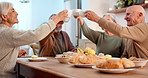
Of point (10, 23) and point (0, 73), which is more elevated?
point (10, 23)

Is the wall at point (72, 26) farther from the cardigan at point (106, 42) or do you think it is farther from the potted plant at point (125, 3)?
the cardigan at point (106, 42)

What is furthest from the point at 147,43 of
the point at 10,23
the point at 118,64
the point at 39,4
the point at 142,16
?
the point at 39,4

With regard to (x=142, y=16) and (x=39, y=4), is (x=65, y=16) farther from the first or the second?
(x=39, y=4)

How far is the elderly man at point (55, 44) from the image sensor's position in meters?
2.64

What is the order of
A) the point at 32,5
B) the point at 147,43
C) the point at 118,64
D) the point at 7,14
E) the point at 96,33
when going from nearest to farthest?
the point at 118,64
the point at 7,14
the point at 147,43
the point at 96,33
the point at 32,5

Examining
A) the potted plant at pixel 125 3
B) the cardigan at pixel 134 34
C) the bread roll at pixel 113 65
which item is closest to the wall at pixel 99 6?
the potted plant at pixel 125 3

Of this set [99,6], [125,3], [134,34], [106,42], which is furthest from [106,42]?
[99,6]

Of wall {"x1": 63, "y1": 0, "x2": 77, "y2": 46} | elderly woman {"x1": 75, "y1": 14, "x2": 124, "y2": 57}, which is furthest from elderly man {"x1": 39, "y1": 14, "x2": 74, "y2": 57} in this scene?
wall {"x1": 63, "y1": 0, "x2": 77, "y2": 46}

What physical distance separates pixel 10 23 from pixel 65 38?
1.08 metres

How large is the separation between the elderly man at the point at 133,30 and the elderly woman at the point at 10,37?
0.35m

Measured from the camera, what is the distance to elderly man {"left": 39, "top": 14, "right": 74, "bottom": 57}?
2.64 metres

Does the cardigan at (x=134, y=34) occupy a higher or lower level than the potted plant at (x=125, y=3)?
lower

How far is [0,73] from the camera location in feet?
5.66

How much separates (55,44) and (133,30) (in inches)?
45.2
